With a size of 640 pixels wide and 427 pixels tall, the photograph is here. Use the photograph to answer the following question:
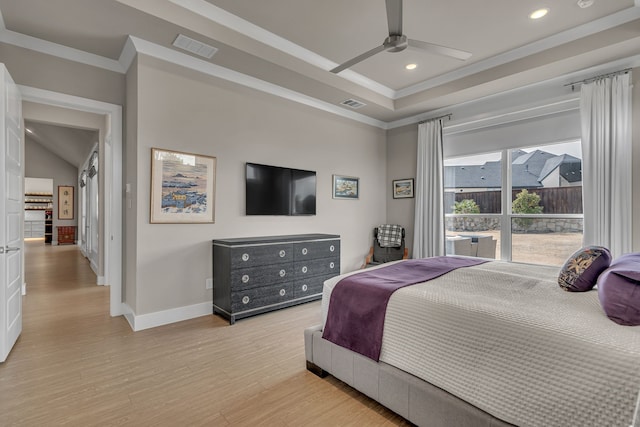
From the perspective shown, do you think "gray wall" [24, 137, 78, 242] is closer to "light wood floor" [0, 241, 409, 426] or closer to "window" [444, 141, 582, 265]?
"light wood floor" [0, 241, 409, 426]

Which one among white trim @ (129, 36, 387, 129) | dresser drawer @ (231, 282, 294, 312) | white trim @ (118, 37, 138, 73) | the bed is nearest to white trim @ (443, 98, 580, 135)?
white trim @ (129, 36, 387, 129)

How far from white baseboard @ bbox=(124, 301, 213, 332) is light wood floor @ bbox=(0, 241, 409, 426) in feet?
0.29

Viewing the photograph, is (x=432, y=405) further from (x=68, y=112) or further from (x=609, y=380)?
(x=68, y=112)

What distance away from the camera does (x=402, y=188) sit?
559 centimetres

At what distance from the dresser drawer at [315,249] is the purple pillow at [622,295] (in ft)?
9.36

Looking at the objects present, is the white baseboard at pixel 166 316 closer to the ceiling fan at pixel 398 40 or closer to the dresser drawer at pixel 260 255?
the dresser drawer at pixel 260 255

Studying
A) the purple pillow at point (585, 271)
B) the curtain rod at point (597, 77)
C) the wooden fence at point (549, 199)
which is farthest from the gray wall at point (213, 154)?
the purple pillow at point (585, 271)

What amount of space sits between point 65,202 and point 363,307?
1365 centimetres

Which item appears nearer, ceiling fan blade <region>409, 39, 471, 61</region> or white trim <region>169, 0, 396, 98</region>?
ceiling fan blade <region>409, 39, 471, 61</region>

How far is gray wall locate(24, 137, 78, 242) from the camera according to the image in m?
10.7

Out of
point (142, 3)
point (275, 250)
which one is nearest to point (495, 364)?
point (275, 250)

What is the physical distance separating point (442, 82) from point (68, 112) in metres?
5.50

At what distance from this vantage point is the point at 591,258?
1897 mm

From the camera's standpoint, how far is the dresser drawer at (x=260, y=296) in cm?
334
